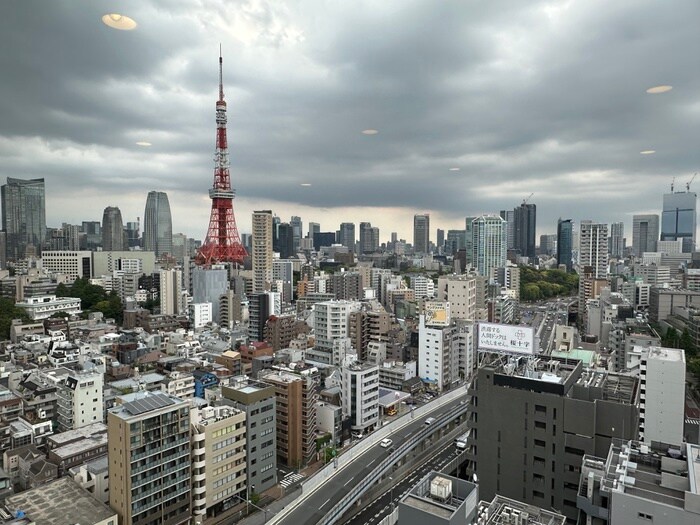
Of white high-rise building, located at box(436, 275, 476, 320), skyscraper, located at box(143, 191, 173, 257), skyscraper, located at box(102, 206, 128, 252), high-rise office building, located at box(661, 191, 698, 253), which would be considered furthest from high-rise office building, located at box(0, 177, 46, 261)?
white high-rise building, located at box(436, 275, 476, 320)

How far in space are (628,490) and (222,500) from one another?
4635mm

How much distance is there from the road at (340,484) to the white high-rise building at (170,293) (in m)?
11.7

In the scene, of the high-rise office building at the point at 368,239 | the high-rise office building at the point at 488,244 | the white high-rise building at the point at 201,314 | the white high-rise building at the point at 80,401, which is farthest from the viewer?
the high-rise office building at the point at 368,239

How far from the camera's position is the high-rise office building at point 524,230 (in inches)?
580

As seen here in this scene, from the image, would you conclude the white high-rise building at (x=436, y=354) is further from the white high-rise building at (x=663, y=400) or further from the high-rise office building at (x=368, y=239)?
the high-rise office building at (x=368, y=239)

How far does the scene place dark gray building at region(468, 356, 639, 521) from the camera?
15.5 feet

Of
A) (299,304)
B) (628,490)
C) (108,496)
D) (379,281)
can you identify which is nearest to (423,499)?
(628,490)

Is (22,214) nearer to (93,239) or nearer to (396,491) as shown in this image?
(396,491)

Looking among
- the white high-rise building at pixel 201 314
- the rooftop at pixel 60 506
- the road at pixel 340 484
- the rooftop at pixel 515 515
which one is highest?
the rooftop at pixel 515 515

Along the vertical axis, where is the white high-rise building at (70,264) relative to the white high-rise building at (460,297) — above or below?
above

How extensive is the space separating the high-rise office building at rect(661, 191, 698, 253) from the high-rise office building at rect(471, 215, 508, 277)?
7.72m

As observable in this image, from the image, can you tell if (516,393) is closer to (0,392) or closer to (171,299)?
(0,392)

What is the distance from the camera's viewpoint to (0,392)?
7426 mm

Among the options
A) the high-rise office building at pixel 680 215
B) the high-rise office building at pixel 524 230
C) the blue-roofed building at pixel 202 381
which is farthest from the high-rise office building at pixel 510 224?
the blue-roofed building at pixel 202 381
